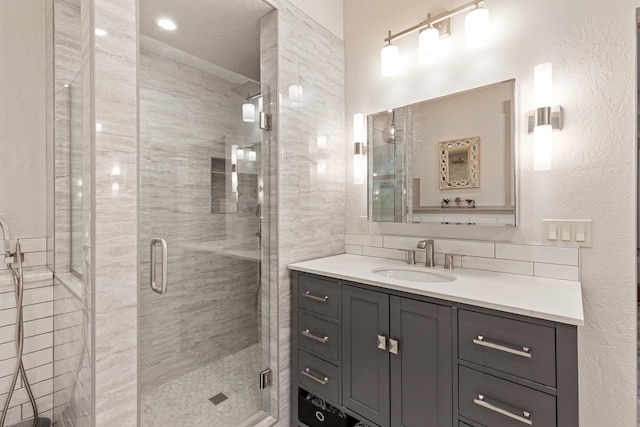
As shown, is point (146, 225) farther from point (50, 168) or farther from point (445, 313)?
point (445, 313)

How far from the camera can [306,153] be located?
6.28ft

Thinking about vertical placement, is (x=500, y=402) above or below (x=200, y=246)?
below

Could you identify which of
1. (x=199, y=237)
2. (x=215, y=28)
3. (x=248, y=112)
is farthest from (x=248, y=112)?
(x=199, y=237)

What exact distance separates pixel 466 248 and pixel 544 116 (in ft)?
2.40

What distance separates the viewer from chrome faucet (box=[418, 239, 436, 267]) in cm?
170

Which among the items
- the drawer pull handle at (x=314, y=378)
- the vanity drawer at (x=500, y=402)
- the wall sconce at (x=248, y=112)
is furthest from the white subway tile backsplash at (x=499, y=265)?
the wall sconce at (x=248, y=112)

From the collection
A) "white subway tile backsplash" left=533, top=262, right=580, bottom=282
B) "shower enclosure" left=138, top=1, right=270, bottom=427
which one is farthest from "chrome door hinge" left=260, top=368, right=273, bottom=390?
"white subway tile backsplash" left=533, top=262, right=580, bottom=282

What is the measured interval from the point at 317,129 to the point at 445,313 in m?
1.35

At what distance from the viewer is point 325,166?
81.2 inches

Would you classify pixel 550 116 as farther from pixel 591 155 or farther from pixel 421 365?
pixel 421 365

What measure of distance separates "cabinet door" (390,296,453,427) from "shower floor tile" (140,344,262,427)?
832 mm

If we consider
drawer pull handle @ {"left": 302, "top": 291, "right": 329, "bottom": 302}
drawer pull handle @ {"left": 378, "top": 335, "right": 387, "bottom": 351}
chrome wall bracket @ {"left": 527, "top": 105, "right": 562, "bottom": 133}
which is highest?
chrome wall bracket @ {"left": 527, "top": 105, "right": 562, "bottom": 133}

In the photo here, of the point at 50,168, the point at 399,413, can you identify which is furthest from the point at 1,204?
the point at 399,413

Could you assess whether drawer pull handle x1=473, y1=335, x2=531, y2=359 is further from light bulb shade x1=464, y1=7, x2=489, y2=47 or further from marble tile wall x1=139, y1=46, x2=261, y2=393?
light bulb shade x1=464, y1=7, x2=489, y2=47
